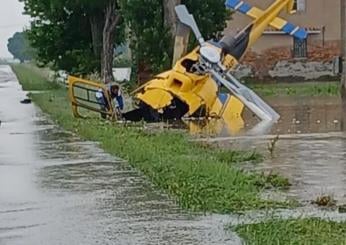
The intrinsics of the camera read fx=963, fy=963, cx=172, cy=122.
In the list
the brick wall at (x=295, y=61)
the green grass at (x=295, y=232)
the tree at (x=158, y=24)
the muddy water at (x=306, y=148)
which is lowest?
the brick wall at (x=295, y=61)

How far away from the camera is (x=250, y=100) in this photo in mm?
24031

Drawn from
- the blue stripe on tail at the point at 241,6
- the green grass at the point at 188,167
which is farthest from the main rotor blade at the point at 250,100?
the green grass at the point at 188,167

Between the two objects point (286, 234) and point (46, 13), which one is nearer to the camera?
point (286, 234)

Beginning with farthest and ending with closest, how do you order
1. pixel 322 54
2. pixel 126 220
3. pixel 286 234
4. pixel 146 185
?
pixel 322 54 → pixel 146 185 → pixel 126 220 → pixel 286 234

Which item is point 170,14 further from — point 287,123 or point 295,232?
point 295,232

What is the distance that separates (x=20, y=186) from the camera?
12.0m

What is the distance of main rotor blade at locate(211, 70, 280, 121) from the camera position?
2347 cm

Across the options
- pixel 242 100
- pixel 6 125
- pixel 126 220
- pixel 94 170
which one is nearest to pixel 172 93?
pixel 242 100

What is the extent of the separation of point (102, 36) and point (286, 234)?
115 ft

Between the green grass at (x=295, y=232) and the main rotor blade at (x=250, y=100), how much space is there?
47.7 ft

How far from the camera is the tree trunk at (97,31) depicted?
43.0m

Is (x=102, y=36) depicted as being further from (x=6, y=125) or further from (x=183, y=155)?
(x=183, y=155)

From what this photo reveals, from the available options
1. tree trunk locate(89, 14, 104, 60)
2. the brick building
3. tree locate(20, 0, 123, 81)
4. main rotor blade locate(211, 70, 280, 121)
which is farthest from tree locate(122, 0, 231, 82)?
the brick building

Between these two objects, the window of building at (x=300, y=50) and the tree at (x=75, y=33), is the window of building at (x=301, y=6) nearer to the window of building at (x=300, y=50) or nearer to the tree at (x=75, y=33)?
the window of building at (x=300, y=50)
